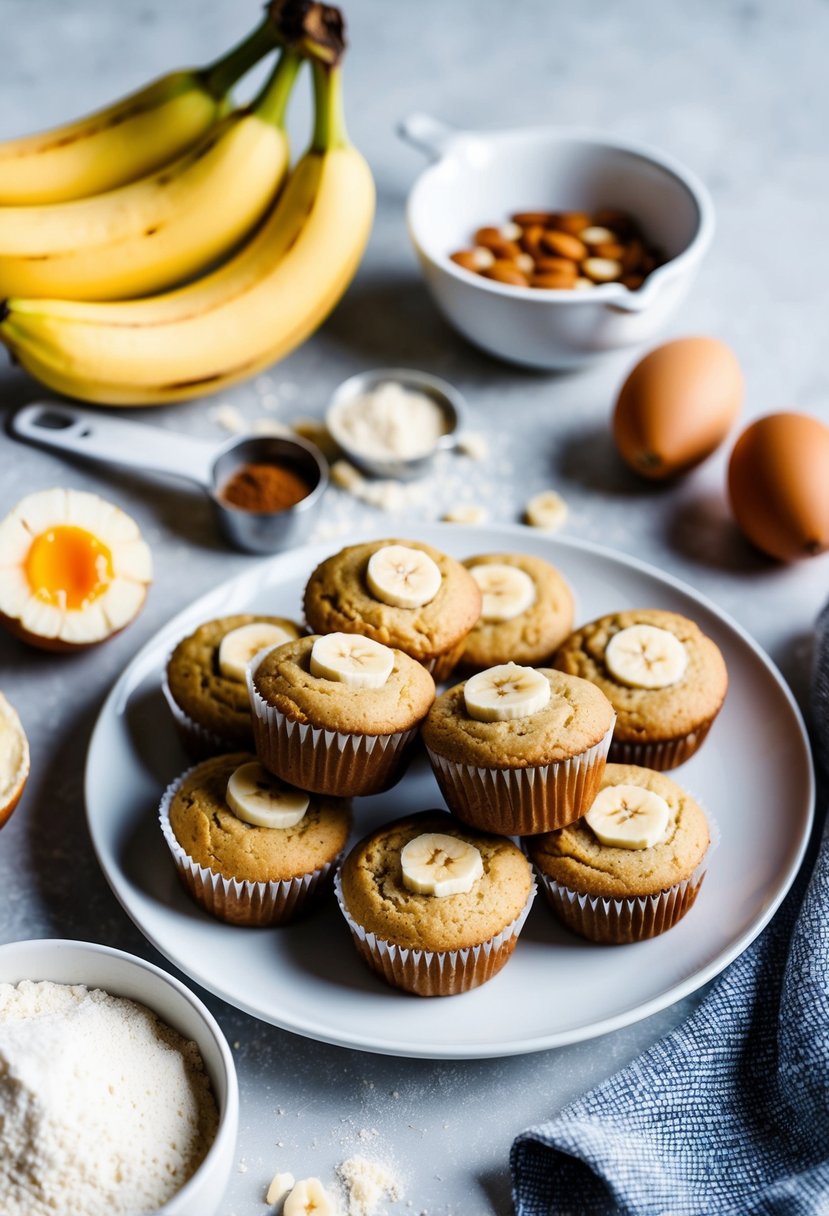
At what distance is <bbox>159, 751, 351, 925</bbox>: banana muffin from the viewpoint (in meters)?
1.66

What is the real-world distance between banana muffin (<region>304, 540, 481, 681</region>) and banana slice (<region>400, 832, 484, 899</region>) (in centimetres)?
29

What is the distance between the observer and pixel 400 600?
6.06ft

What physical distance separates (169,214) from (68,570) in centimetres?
87

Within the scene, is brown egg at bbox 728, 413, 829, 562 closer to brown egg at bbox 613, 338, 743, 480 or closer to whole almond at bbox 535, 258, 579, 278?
brown egg at bbox 613, 338, 743, 480

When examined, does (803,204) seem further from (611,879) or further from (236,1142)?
(236,1142)

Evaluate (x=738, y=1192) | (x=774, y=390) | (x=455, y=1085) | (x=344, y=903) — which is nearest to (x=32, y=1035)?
(x=344, y=903)

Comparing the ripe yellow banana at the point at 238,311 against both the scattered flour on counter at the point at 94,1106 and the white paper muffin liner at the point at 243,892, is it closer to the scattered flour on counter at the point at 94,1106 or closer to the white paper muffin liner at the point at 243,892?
the white paper muffin liner at the point at 243,892

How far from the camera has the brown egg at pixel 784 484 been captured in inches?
88.7

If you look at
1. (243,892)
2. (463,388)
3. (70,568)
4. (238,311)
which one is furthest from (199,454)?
(243,892)

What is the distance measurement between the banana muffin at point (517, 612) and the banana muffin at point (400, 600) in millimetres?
79

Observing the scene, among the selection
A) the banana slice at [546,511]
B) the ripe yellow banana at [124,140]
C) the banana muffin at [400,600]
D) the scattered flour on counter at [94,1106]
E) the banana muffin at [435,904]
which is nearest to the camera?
the scattered flour on counter at [94,1106]

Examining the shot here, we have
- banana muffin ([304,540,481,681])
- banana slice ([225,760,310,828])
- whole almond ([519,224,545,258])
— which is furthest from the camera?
whole almond ([519,224,545,258])

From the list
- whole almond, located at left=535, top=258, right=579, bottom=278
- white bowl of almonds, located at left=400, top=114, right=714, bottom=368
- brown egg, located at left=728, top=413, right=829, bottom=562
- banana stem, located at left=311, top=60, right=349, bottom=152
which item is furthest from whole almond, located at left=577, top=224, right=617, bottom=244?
brown egg, located at left=728, top=413, right=829, bottom=562

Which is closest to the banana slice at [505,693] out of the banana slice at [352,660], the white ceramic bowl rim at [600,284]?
the banana slice at [352,660]
